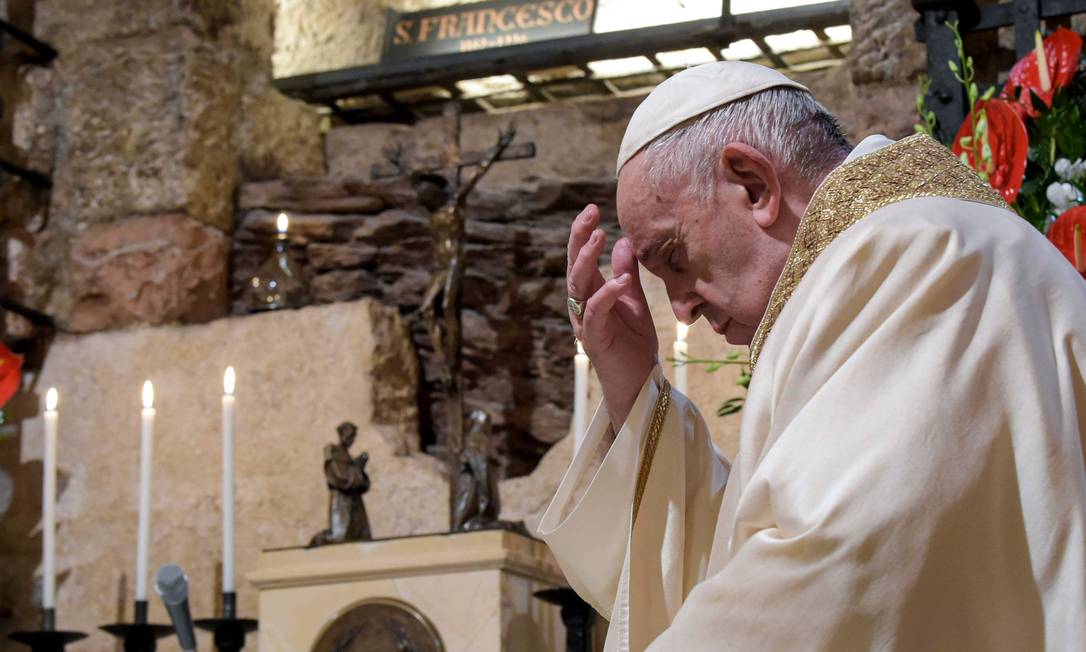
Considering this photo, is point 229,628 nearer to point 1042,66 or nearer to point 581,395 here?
point 581,395

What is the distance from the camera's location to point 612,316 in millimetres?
2043

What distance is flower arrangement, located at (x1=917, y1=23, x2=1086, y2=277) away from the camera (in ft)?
9.26

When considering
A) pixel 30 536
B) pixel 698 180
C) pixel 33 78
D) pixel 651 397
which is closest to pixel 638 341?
pixel 651 397

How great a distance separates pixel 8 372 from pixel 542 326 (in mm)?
1565

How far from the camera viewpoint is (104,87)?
17.2 feet

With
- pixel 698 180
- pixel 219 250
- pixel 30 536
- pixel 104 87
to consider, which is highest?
pixel 104 87

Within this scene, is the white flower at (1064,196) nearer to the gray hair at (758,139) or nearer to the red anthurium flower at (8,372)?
the gray hair at (758,139)

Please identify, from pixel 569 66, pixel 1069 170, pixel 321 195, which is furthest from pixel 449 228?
pixel 1069 170

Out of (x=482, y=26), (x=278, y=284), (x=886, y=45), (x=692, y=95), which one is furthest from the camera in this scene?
(x=482, y=26)

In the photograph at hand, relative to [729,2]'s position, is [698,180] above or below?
below

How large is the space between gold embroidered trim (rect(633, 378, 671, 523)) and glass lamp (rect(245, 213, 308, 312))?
2947 millimetres

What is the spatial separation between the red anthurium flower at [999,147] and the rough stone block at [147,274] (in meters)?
2.76

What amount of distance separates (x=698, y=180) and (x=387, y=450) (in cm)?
289

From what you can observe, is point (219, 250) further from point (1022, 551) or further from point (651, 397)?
point (1022, 551)
